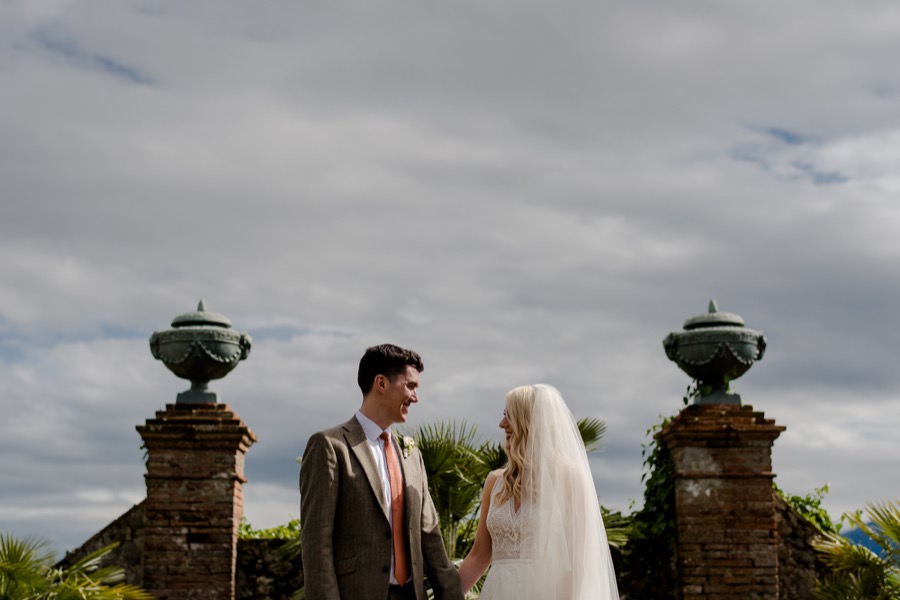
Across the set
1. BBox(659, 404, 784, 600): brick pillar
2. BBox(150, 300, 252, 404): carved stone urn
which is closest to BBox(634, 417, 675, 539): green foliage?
BBox(659, 404, 784, 600): brick pillar

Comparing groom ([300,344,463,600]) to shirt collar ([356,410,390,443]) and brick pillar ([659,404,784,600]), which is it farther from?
brick pillar ([659,404,784,600])

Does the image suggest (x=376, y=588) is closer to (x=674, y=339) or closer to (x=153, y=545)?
(x=153, y=545)

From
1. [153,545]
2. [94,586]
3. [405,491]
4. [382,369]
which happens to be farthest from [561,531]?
[153,545]

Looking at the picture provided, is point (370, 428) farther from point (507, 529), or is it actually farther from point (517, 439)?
point (507, 529)

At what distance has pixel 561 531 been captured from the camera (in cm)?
546

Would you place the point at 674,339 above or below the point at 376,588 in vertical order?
above

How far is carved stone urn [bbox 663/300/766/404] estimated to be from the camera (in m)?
10.3

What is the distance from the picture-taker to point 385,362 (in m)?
5.24

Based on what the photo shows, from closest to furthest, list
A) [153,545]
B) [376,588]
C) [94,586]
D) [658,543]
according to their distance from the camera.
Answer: [376,588] < [94,586] < [153,545] < [658,543]

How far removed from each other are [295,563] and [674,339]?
13.0ft

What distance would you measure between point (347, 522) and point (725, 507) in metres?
5.57

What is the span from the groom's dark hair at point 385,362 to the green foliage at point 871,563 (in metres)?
5.58

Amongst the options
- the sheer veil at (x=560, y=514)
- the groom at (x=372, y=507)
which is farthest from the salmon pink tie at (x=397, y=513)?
the sheer veil at (x=560, y=514)

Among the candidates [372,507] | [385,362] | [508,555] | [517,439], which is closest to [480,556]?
[508,555]
